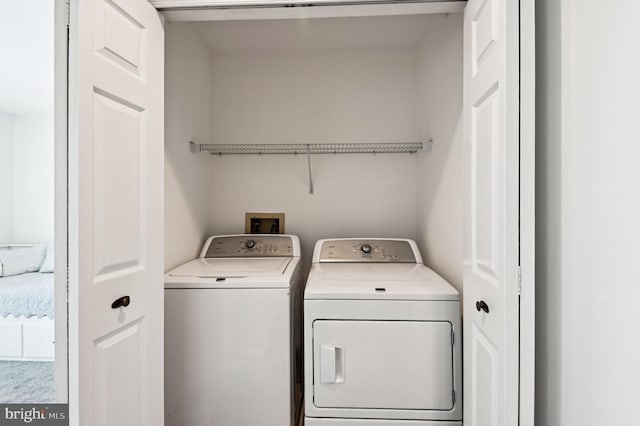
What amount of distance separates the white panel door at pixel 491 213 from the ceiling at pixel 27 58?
5.10ft

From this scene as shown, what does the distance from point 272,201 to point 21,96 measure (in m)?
1.61

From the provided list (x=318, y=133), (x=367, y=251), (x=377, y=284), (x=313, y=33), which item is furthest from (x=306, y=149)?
Answer: (x=377, y=284)

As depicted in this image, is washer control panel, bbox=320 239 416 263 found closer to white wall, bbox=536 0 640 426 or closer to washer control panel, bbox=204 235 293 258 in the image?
washer control panel, bbox=204 235 293 258

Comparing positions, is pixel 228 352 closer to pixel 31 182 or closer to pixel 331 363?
pixel 331 363

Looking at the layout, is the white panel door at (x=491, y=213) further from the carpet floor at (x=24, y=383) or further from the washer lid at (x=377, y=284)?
the carpet floor at (x=24, y=383)

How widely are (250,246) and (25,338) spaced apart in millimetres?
1302

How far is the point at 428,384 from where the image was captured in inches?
62.7

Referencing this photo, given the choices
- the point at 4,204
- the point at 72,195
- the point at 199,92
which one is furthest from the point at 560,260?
the point at 199,92

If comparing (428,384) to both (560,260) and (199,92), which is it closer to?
(560,260)

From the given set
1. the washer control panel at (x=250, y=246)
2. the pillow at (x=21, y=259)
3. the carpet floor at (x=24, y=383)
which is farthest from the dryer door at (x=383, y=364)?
the pillow at (x=21, y=259)

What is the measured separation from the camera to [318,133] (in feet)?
8.80

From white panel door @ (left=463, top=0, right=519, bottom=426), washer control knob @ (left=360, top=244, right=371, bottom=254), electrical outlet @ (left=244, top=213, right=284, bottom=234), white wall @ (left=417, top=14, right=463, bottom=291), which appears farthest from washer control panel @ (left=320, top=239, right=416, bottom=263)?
white panel door @ (left=463, top=0, right=519, bottom=426)

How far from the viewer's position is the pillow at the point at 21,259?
4.45 feet

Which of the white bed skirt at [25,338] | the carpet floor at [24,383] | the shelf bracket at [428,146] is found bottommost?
the carpet floor at [24,383]
